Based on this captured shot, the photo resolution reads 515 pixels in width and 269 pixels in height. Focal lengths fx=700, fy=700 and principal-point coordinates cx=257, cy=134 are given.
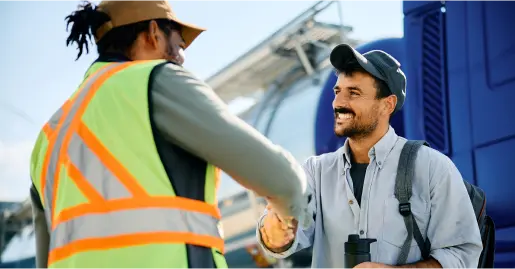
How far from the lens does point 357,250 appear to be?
242 cm

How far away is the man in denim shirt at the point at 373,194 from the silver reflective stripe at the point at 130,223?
25.2 inches

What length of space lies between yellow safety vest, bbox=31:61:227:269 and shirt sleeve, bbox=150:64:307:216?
6 centimetres

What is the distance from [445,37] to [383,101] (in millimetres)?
736

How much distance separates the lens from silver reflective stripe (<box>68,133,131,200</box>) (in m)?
1.74

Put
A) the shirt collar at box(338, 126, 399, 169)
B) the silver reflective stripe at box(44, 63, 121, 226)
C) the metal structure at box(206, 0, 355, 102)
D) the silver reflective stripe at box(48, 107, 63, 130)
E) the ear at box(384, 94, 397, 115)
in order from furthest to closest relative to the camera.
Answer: the metal structure at box(206, 0, 355, 102) → the ear at box(384, 94, 397, 115) → the shirt collar at box(338, 126, 399, 169) → the silver reflective stripe at box(48, 107, 63, 130) → the silver reflective stripe at box(44, 63, 121, 226)

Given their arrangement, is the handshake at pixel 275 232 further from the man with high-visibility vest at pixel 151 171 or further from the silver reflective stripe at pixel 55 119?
the silver reflective stripe at pixel 55 119

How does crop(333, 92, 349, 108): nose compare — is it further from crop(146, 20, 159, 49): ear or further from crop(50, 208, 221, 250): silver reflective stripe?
crop(50, 208, 221, 250): silver reflective stripe

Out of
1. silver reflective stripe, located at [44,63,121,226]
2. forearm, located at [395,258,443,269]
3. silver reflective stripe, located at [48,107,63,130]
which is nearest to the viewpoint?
silver reflective stripe, located at [44,63,121,226]

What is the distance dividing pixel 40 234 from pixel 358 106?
132 cm

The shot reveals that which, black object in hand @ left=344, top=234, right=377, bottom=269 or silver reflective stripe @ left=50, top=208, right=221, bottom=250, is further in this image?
black object in hand @ left=344, top=234, right=377, bottom=269

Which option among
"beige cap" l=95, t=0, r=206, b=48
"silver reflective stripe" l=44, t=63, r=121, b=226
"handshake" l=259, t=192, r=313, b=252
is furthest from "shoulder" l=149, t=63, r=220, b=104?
"handshake" l=259, t=192, r=313, b=252

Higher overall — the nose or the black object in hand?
the nose

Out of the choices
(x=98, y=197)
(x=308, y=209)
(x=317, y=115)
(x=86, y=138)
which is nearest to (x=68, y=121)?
(x=86, y=138)

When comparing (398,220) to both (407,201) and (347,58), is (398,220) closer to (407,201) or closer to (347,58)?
(407,201)
